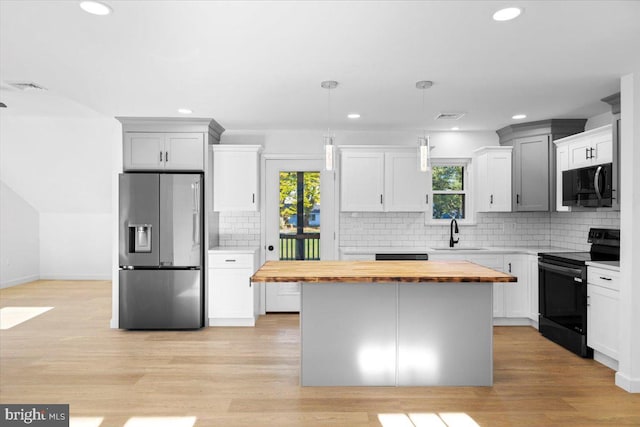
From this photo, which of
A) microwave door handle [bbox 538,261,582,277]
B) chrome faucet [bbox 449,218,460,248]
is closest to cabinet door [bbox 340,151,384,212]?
chrome faucet [bbox 449,218,460,248]

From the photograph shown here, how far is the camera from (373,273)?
10.1 feet

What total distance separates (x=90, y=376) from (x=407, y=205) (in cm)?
400

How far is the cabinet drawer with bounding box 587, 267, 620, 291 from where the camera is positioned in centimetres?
344

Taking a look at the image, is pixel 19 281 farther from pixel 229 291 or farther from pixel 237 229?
pixel 229 291

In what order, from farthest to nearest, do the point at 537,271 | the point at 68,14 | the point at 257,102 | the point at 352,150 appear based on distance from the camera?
the point at 352,150, the point at 537,271, the point at 257,102, the point at 68,14

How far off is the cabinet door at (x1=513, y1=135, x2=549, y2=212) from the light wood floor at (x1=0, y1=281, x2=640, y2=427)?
1.63m

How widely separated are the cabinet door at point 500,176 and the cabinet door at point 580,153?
850mm

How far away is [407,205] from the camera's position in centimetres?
530

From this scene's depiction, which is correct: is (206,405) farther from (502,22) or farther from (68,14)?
(502,22)

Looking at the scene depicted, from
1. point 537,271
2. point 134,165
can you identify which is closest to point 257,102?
point 134,165

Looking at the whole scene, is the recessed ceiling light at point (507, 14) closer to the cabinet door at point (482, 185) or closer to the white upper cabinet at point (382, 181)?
the white upper cabinet at point (382, 181)

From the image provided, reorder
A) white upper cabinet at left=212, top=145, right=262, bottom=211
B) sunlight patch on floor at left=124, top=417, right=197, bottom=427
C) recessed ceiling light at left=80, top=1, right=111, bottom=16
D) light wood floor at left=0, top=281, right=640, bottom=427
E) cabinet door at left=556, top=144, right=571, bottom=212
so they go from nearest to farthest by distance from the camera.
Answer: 1. recessed ceiling light at left=80, top=1, right=111, bottom=16
2. sunlight patch on floor at left=124, top=417, right=197, bottom=427
3. light wood floor at left=0, top=281, right=640, bottom=427
4. cabinet door at left=556, top=144, right=571, bottom=212
5. white upper cabinet at left=212, top=145, right=262, bottom=211

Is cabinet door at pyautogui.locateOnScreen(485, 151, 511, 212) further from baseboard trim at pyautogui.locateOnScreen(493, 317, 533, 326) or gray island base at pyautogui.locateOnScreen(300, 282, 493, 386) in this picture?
gray island base at pyautogui.locateOnScreen(300, 282, 493, 386)

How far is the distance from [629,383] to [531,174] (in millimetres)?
2692
